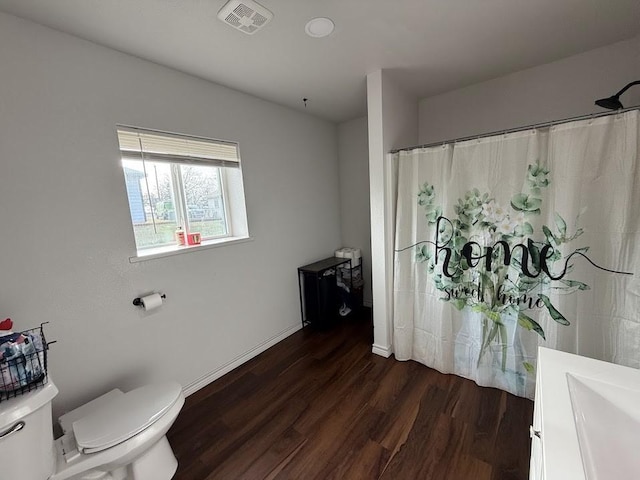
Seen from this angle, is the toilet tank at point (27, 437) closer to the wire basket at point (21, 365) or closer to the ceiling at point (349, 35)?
the wire basket at point (21, 365)

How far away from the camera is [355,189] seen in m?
3.10

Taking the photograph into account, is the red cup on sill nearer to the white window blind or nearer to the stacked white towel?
the white window blind

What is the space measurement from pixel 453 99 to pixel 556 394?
240 cm

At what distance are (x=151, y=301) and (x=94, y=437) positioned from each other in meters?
0.69

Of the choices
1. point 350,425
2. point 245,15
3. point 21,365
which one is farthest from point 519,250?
point 21,365

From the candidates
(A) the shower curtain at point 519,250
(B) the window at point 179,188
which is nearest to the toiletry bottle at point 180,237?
(B) the window at point 179,188

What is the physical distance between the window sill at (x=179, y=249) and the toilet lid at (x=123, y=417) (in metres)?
0.75

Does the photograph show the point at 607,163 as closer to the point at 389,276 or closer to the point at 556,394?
the point at 556,394

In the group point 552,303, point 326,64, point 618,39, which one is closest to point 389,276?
point 552,303

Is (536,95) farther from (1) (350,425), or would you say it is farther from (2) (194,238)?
(2) (194,238)

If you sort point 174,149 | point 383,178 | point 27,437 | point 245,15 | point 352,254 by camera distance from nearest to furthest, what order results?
point 27,437
point 245,15
point 174,149
point 383,178
point 352,254

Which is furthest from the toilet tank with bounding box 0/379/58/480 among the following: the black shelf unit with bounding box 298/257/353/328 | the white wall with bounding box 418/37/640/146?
the white wall with bounding box 418/37/640/146

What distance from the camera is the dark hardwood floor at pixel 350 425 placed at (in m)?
1.34

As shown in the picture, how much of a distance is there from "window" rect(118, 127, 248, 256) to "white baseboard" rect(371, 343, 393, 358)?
152 cm
